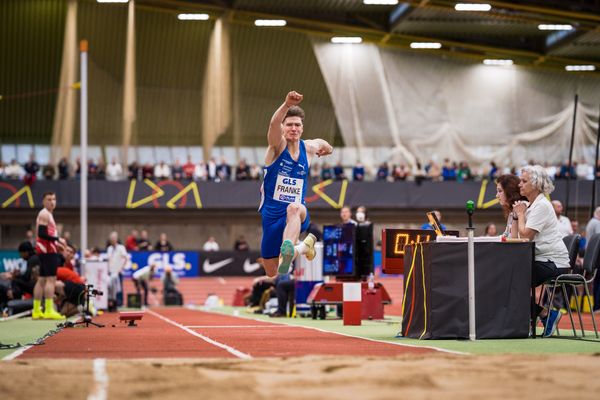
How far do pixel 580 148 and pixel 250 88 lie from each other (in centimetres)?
1313

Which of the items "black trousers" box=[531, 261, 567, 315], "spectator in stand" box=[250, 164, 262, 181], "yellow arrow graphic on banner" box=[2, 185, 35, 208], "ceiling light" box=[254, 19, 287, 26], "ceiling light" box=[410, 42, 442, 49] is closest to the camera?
"black trousers" box=[531, 261, 567, 315]

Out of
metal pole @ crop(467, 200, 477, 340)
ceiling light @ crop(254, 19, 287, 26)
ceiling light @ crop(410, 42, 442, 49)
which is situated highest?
ceiling light @ crop(254, 19, 287, 26)

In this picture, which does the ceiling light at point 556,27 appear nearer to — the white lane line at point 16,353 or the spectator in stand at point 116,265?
the spectator in stand at point 116,265

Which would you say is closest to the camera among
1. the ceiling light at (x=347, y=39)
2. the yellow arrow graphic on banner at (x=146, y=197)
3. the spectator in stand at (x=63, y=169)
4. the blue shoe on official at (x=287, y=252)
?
the blue shoe on official at (x=287, y=252)

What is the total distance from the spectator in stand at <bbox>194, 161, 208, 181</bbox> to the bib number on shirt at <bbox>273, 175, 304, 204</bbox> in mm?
24632

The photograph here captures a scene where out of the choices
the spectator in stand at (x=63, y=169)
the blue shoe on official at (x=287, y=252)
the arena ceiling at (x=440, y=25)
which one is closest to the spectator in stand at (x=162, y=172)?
the spectator in stand at (x=63, y=169)

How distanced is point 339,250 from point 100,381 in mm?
9894

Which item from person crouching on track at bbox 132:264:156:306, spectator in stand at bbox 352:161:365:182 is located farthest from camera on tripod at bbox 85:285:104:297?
spectator in stand at bbox 352:161:365:182

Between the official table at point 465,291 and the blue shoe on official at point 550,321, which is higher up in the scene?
the official table at point 465,291

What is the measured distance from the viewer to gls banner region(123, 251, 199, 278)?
28.1 metres

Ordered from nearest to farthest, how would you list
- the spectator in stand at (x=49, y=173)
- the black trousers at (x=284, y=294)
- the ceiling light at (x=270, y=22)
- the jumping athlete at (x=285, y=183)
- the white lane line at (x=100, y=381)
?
the white lane line at (x=100, y=381) < the jumping athlete at (x=285, y=183) < the black trousers at (x=284, y=294) < the spectator in stand at (x=49, y=173) < the ceiling light at (x=270, y=22)

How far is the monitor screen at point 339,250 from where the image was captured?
14266 millimetres

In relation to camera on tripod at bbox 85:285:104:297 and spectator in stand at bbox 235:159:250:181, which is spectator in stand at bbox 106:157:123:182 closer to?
spectator in stand at bbox 235:159:250:181

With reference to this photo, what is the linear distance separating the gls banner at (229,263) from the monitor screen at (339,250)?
562 inches
